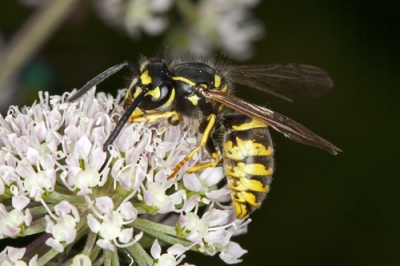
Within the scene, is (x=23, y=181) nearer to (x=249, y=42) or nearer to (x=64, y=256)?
(x=64, y=256)

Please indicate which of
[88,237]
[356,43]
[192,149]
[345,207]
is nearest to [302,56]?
[356,43]

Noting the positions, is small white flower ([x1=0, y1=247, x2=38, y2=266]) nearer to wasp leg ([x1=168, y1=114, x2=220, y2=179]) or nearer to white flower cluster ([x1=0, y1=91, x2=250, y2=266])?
white flower cluster ([x1=0, y1=91, x2=250, y2=266])

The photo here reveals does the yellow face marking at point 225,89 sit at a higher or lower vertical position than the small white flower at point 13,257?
higher

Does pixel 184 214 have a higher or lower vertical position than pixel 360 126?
lower

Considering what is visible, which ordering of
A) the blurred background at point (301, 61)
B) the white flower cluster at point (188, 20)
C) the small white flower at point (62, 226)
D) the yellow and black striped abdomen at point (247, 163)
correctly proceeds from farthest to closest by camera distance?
the blurred background at point (301, 61)
the white flower cluster at point (188, 20)
the yellow and black striped abdomen at point (247, 163)
the small white flower at point (62, 226)

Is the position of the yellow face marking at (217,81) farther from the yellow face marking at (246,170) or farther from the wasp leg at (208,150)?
the yellow face marking at (246,170)

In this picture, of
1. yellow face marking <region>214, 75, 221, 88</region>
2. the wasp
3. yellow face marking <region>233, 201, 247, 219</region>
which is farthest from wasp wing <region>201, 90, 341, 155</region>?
yellow face marking <region>233, 201, 247, 219</region>

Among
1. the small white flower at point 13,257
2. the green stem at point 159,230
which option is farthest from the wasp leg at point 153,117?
the small white flower at point 13,257

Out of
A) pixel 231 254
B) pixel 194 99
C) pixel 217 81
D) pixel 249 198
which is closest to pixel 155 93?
pixel 194 99
